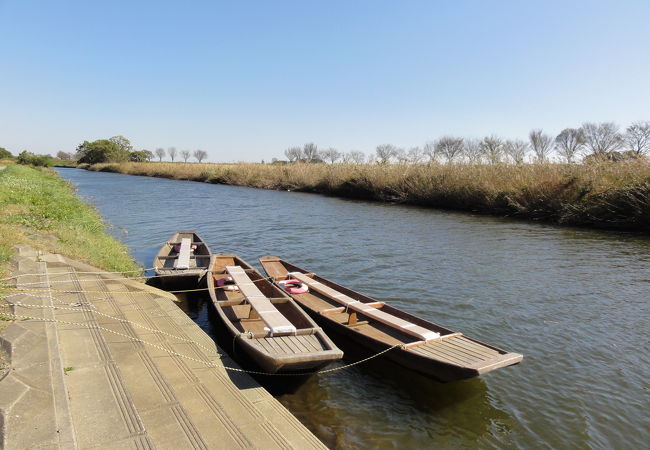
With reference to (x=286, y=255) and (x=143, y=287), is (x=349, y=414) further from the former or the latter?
(x=286, y=255)

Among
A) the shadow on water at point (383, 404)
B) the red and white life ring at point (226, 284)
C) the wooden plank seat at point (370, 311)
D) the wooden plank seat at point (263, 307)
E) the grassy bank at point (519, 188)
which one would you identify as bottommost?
the shadow on water at point (383, 404)

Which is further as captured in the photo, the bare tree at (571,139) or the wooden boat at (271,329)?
the bare tree at (571,139)

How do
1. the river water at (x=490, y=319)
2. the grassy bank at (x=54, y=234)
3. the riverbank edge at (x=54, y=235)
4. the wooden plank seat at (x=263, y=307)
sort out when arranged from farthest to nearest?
the grassy bank at (x=54, y=234)
the riverbank edge at (x=54, y=235)
the wooden plank seat at (x=263, y=307)
the river water at (x=490, y=319)

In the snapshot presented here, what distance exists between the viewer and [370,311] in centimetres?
688

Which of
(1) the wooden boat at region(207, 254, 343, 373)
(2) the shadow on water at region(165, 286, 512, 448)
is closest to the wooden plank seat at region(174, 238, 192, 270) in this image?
(1) the wooden boat at region(207, 254, 343, 373)

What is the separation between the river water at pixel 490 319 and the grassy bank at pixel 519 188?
5.43ft

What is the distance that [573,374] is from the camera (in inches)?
229

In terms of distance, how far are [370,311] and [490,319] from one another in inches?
104

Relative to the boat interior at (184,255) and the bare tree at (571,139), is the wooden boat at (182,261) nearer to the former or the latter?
the boat interior at (184,255)

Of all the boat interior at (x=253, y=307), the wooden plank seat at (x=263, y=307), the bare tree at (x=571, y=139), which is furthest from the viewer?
the bare tree at (x=571, y=139)

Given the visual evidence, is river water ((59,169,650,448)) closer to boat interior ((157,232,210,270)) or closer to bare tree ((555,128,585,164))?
boat interior ((157,232,210,270))

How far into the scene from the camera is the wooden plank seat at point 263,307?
5.57 m

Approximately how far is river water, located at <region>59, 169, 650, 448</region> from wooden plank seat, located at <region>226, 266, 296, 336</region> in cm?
86

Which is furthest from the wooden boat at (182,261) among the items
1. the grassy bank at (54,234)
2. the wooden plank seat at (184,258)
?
the grassy bank at (54,234)
